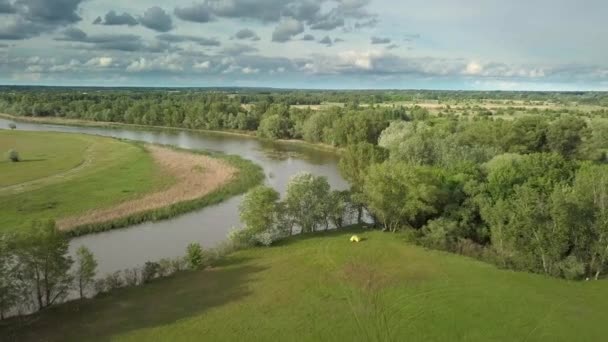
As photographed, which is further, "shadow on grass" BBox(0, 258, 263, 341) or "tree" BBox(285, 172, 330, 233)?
"tree" BBox(285, 172, 330, 233)

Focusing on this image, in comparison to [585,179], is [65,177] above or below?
Answer: below

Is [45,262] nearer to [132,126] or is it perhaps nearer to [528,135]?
[528,135]

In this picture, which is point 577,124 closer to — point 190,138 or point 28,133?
point 190,138

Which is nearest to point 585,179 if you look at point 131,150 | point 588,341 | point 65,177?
point 588,341

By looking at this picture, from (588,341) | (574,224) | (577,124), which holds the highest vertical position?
(577,124)

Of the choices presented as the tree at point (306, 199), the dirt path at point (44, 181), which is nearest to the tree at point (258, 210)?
the tree at point (306, 199)

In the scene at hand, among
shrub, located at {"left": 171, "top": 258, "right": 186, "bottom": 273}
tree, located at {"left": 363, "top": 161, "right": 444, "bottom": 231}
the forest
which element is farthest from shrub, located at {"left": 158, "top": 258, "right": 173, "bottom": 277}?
tree, located at {"left": 363, "top": 161, "right": 444, "bottom": 231}

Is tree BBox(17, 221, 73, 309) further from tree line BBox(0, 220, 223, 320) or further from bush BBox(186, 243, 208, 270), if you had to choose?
bush BBox(186, 243, 208, 270)

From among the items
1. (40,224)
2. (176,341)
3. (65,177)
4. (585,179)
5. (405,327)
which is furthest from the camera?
(65,177)
